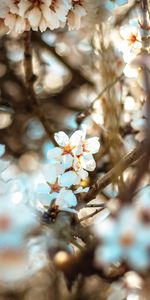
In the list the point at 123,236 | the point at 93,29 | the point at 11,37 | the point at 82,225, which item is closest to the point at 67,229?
the point at 82,225

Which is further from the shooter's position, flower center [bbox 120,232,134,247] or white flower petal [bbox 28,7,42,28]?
white flower petal [bbox 28,7,42,28]

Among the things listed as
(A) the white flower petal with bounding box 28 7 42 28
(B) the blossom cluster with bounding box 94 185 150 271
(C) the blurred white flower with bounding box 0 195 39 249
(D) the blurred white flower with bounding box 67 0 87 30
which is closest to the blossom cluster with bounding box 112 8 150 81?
(D) the blurred white flower with bounding box 67 0 87 30

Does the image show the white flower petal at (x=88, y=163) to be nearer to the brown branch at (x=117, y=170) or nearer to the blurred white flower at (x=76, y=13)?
the brown branch at (x=117, y=170)

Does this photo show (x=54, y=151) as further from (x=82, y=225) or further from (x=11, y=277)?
(x=11, y=277)

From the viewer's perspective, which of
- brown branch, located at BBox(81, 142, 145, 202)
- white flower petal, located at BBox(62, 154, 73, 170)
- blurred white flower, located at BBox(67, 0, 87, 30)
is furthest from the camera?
blurred white flower, located at BBox(67, 0, 87, 30)

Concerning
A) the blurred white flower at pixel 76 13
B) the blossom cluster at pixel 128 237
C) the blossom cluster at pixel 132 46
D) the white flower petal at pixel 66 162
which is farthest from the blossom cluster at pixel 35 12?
the blossom cluster at pixel 128 237

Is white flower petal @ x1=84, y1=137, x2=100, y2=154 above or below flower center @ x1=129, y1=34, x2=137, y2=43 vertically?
below

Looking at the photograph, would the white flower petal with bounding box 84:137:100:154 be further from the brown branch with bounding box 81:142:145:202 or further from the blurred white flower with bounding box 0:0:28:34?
the blurred white flower with bounding box 0:0:28:34
